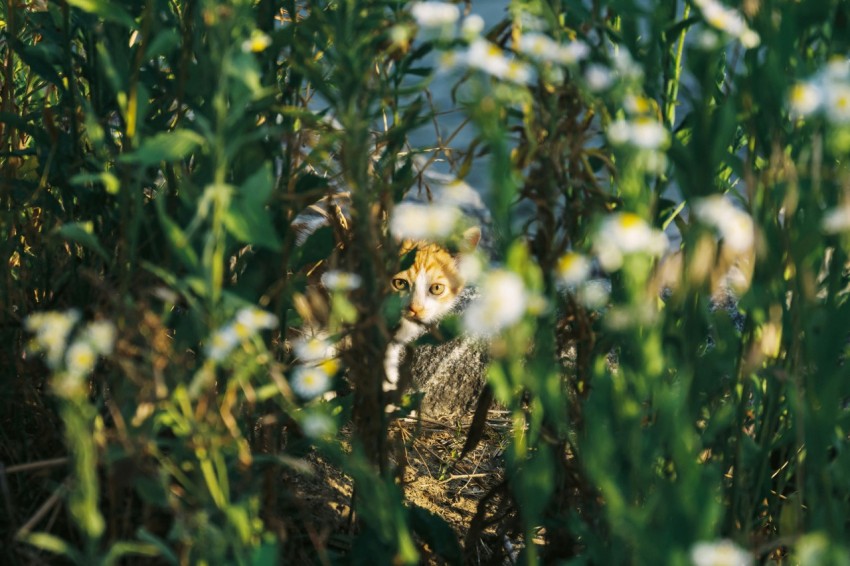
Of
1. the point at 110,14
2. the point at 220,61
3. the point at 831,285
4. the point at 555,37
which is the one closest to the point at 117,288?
the point at 110,14

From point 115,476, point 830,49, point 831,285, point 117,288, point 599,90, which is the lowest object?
point 115,476

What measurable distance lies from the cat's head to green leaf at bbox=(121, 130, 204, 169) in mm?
1854

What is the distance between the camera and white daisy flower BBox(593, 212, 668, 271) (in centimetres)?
75

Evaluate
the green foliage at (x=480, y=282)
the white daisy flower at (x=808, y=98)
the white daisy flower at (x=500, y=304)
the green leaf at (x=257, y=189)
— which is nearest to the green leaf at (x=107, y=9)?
the green foliage at (x=480, y=282)

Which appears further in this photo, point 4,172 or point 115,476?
point 4,172

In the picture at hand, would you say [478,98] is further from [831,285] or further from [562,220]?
[831,285]

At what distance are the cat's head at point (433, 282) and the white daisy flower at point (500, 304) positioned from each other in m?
1.98

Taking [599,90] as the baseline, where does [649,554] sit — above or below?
below

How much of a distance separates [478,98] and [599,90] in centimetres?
22

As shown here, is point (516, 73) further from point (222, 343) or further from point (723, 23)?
point (222, 343)

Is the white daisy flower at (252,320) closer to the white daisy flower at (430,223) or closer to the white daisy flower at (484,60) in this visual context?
the white daisy flower at (430,223)

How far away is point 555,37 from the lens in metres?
1.07

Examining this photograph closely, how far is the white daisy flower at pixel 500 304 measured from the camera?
756 millimetres

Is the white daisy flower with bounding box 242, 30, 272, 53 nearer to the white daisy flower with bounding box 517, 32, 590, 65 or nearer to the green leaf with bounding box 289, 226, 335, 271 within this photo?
the white daisy flower with bounding box 517, 32, 590, 65
